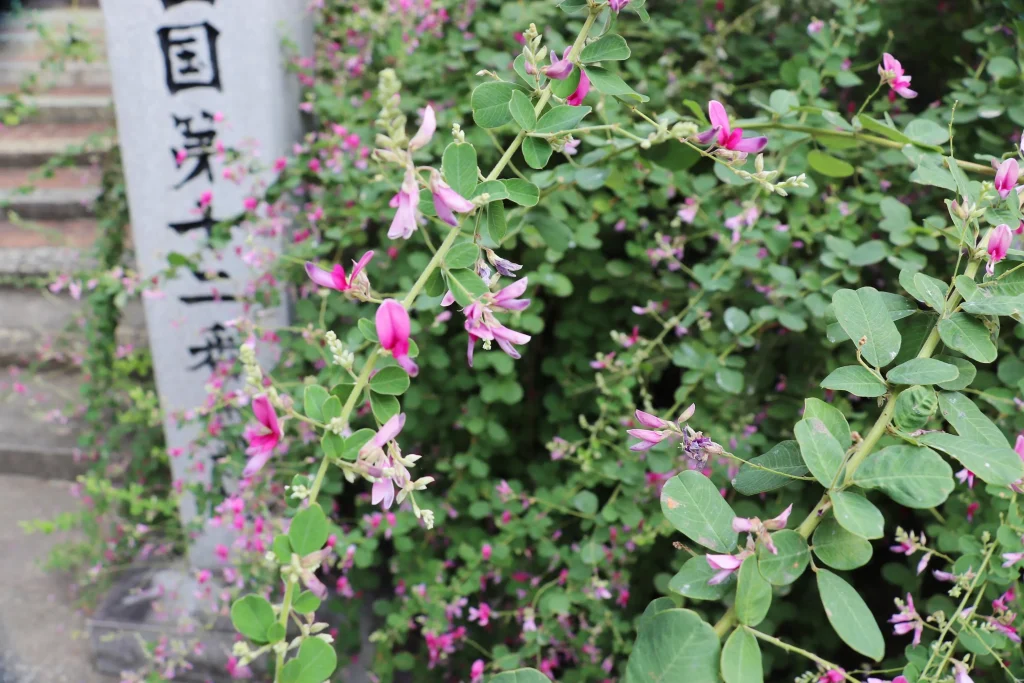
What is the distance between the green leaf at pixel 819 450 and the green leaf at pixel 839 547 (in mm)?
36

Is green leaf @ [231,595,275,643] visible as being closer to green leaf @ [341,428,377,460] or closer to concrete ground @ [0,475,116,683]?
green leaf @ [341,428,377,460]

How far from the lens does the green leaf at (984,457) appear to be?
48 centimetres

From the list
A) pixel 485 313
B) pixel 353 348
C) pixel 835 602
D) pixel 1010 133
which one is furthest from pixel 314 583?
pixel 1010 133

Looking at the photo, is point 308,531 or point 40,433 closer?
point 308,531

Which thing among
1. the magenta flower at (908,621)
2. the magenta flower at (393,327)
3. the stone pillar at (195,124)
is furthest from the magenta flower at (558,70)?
the stone pillar at (195,124)

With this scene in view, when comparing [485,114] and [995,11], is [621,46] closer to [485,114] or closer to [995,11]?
[485,114]

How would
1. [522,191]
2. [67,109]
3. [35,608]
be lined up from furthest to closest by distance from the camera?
[67,109] → [35,608] → [522,191]

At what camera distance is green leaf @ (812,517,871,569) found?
0.47 m

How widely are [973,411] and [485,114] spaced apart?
45cm

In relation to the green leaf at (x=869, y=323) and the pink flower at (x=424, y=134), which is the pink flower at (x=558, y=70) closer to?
the pink flower at (x=424, y=134)

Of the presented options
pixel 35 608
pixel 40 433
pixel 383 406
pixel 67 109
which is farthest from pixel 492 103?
pixel 67 109

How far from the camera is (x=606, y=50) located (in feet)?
1.92

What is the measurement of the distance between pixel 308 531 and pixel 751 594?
0.30m

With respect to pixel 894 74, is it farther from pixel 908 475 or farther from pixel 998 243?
pixel 908 475
